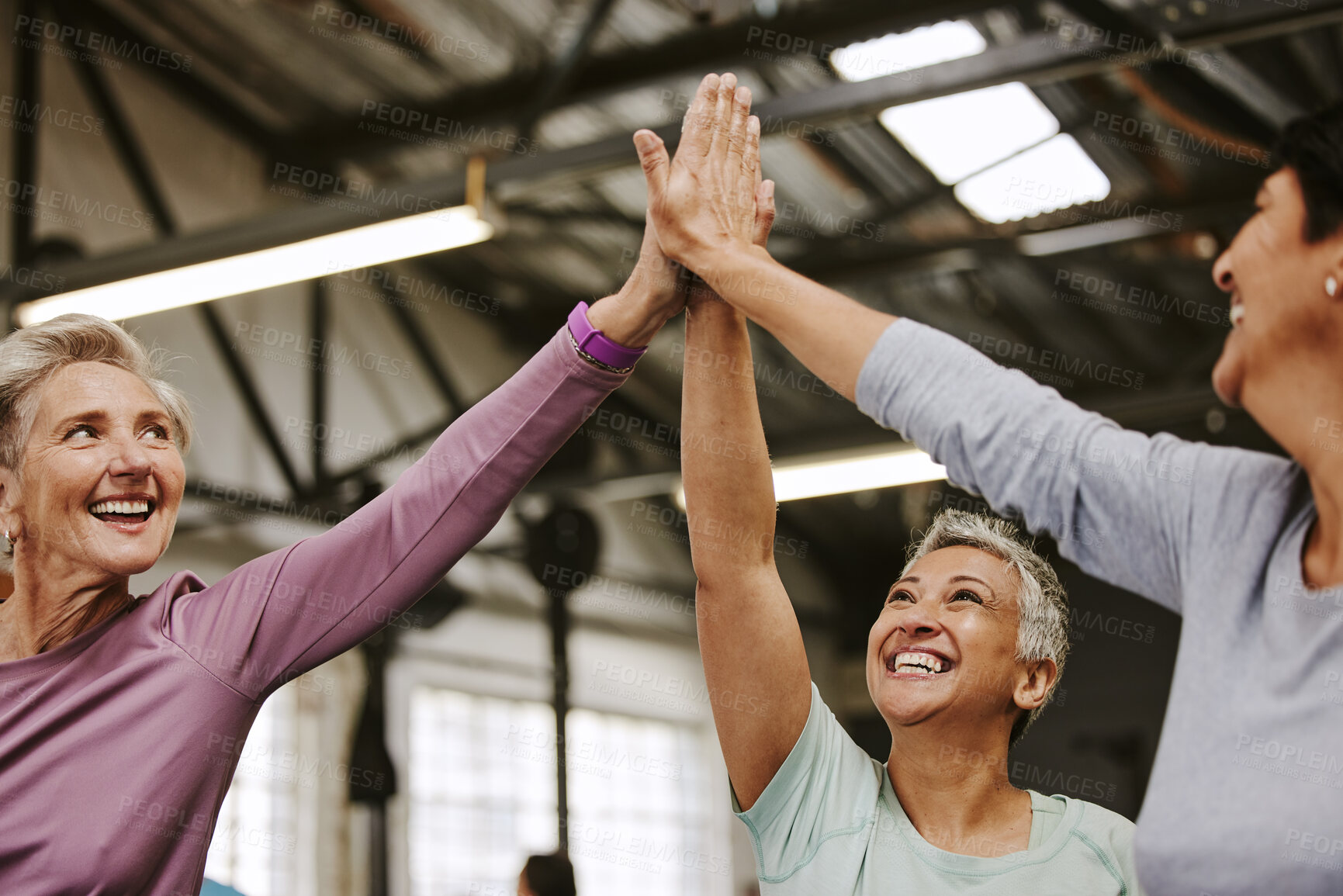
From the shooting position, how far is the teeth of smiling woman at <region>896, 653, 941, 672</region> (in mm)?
1707

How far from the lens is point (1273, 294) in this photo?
0.92 meters

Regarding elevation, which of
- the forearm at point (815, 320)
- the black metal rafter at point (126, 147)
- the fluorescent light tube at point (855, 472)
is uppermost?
the black metal rafter at point (126, 147)

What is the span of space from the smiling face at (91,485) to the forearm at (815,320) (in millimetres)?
706

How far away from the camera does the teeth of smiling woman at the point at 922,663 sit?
67.2 inches

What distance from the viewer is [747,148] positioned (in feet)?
5.38

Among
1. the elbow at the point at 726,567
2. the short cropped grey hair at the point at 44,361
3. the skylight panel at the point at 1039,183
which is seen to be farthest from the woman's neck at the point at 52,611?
the skylight panel at the point at 1039,183

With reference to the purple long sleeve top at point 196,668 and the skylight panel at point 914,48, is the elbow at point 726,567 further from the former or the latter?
the skylight panel at point 914,48

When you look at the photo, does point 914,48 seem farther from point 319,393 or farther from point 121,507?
point 121,507

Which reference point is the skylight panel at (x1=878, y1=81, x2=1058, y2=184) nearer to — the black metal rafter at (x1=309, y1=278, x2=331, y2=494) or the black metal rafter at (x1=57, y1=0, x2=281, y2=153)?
the black metal rafter at (x1=309, y1=278, x2=331, y2=494)

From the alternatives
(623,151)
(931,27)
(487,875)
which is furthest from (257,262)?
(487,875)

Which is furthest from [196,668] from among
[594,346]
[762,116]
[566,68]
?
[566,68]

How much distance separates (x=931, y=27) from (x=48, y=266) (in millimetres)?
4250

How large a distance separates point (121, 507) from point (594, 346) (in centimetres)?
57

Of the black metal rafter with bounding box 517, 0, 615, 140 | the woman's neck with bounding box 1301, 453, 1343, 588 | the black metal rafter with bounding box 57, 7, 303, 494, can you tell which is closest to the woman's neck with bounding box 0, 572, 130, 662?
the woman's neck with bounding box 1301, 453, 1343, 588
